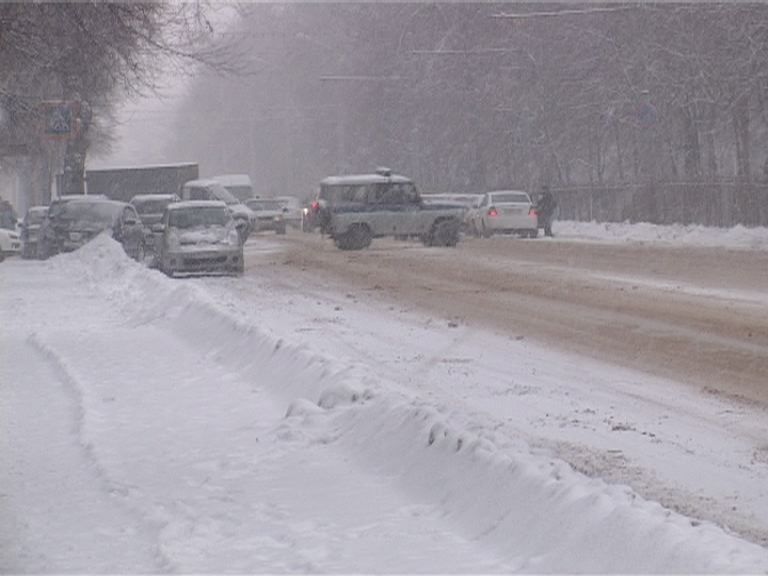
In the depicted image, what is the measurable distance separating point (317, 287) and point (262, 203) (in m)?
32.3

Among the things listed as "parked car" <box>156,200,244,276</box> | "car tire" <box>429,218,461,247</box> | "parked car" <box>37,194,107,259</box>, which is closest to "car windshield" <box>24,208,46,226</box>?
"parked car" <box>37,194,107,259</box>

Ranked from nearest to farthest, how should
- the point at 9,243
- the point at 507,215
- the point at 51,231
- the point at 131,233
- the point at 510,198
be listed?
the point at 131,233 < the point at 51,231 < the point at 9,243 < the point at 507,215 < the point at 510,198

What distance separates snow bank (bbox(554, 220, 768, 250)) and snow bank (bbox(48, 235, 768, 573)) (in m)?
26.2

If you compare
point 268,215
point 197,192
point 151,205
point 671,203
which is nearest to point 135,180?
point 268,215

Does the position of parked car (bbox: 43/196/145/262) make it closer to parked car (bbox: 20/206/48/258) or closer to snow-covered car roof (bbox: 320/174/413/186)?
parked car (bbox: 20/206/48/258)

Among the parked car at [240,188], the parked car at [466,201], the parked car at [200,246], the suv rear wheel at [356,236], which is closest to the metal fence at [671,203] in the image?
the parked car at [466,201]

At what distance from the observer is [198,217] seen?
31859 mm

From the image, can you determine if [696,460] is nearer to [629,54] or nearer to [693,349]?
[693,349]

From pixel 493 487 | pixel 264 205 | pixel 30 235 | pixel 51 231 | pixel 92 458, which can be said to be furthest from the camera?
pixel 264 205

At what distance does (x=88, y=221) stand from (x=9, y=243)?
7062 mm

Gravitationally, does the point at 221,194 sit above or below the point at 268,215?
above

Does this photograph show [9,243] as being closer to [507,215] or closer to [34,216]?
[34,216]

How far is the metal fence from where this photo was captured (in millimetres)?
45375

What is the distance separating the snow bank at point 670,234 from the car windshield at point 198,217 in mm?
12976
